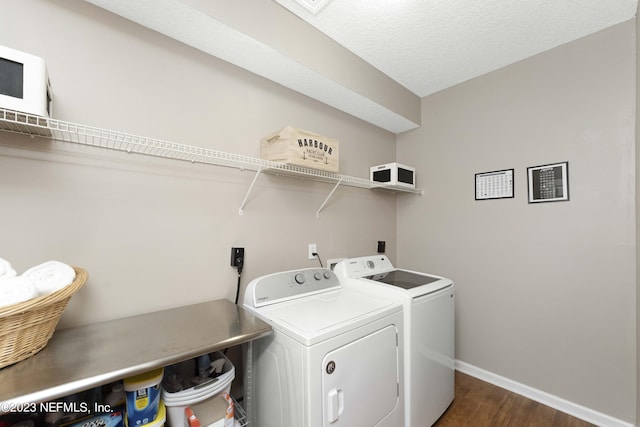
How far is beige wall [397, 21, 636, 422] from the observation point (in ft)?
5.55

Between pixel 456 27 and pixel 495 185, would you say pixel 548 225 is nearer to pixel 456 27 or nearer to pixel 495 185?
pixel 495 185

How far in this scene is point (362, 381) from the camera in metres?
1.28

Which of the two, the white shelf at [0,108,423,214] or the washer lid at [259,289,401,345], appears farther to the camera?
the washer lid at [259,289,401,345]

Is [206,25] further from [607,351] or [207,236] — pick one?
[607,351]

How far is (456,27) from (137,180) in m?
2.14

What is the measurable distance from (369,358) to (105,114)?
1.76 m

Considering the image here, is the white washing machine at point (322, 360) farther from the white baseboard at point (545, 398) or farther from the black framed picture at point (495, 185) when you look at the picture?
the black framed picture at point (495, 185)

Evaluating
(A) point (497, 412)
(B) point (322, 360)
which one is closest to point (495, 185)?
(A) point (497, 412)

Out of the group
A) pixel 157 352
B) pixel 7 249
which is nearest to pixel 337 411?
pixel 157 352

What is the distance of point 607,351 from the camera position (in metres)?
1.72

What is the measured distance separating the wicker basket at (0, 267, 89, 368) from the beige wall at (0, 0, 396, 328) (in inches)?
12.5

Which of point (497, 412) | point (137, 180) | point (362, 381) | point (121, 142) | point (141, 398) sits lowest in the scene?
point (497, 412)

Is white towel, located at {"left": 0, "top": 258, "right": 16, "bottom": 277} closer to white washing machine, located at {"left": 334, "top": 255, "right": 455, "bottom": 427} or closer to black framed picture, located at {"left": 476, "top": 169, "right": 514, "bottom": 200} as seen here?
white washing machine, located at {"left": 334, "top": 255, "right": 455, "bottom": 427}

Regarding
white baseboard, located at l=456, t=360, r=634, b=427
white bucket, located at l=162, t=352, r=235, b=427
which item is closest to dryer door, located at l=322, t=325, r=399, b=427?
white bucket, located at l=162, t=352, r=235, b=427
